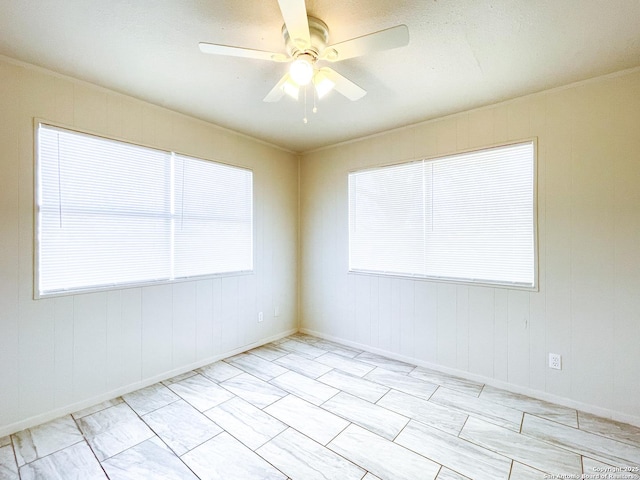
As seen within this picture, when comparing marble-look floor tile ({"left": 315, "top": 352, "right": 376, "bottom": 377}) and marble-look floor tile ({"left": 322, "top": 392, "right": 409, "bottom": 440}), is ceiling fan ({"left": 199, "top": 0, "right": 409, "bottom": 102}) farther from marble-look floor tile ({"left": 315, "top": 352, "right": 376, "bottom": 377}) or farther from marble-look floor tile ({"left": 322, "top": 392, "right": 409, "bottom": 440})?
marble-look floor tile ({"left": 315, "top": 352, "right": 376, "bottom": 377})

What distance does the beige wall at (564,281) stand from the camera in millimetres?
2115

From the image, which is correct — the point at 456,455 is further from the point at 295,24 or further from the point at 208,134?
the point at 208,134

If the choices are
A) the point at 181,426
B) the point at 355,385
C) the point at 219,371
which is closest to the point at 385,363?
the point at 355,385

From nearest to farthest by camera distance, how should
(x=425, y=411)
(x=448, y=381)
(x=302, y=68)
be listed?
1. (x=302, y=68)
2. (x=425, y=411)
3. (x=448, y=381)

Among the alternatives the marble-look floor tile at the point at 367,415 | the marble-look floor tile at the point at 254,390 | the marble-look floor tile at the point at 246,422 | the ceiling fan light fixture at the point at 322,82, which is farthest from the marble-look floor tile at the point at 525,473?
the ceiling fan light fixture at the point at 322,82

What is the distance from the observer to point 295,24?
1.37 metres

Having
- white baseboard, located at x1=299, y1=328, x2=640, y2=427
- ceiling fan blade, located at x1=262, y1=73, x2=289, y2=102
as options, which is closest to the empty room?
white baseboard, located at x1=299, y1=328, x2=640, y2=427

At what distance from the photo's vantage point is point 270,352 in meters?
3.44

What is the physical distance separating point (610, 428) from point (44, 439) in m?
3.80

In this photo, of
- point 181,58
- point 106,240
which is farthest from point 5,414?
point 181,58

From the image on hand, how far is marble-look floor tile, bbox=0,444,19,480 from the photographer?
1638 millimetres

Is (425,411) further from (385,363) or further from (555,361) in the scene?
(555,361)

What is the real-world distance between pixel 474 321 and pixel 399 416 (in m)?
1.15

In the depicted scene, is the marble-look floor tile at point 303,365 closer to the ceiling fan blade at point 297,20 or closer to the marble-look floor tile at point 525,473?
the marble-look floor tile at point 525,473
